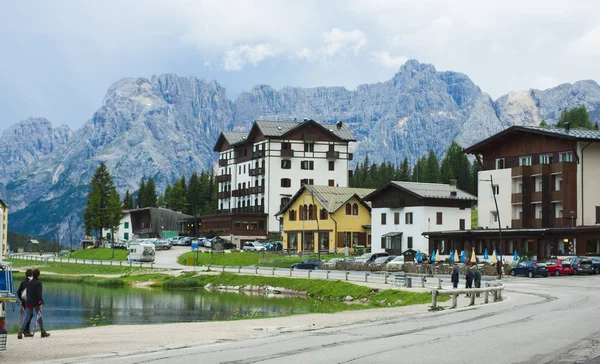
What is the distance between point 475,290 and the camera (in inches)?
1583

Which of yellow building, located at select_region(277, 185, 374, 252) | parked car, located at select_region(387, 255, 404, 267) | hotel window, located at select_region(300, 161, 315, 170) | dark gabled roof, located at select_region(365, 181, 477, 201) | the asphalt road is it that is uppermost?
hotel window, located at select_region(300, 161, 315, 170)

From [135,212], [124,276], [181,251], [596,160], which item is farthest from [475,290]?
[135,212]

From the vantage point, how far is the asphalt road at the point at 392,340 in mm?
19953

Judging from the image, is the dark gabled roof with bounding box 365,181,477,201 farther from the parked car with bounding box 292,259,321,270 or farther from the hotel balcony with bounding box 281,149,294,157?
the hotel balcony with bounding box 281,149,294,157

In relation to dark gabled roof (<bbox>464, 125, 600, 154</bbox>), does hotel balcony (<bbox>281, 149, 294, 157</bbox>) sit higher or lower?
higher

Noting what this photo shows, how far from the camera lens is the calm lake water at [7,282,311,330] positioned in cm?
4666

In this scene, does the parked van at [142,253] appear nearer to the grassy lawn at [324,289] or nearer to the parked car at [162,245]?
the parked car at [162,245]

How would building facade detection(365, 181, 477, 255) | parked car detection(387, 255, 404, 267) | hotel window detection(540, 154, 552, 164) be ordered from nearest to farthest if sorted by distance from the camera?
parked car detection(387, 255, 404, 267) → hotel window detection(540, 154, 552, 164) → building facade detection(365, 181, 477, 255)

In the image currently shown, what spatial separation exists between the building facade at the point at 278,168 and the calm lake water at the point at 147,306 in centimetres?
5959

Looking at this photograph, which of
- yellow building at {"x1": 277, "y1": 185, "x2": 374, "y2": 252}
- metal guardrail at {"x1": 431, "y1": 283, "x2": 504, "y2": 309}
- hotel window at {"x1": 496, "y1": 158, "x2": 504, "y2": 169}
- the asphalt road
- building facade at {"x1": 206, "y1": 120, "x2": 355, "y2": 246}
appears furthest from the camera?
building facade at {"x1": 206, "y1": 120, "x2": 355, "y2": 246}

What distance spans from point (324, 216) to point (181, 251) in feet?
88.0

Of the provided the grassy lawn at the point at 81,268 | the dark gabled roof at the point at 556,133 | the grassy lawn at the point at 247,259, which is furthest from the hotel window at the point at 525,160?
the grassy lawn at the point at 81,268

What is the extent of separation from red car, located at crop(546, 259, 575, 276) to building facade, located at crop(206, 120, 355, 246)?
71102 millimetres

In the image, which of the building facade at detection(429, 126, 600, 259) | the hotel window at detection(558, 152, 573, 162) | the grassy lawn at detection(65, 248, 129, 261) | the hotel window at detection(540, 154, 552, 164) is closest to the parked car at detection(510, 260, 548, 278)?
the building facade at detection(429, 126, 600, 259)
